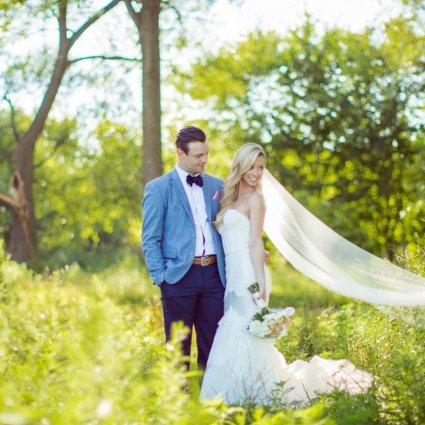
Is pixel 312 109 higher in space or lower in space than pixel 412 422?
higher

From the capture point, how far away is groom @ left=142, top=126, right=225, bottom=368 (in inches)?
217

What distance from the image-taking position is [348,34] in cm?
1556

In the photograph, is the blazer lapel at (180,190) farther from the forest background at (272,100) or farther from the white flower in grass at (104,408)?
the forest background at (272,100)

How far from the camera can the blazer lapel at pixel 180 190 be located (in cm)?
562

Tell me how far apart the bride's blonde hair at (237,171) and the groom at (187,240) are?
0.30 ft

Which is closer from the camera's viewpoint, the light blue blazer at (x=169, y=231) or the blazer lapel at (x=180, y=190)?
the light blue blazer at (x=169, y=231)

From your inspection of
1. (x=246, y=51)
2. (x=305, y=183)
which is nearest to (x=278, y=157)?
(x=305, y=183)

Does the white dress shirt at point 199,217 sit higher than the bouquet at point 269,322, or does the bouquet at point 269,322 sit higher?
the white dress shirt at point 199,217

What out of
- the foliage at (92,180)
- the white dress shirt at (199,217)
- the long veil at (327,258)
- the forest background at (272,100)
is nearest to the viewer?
the white dress shirt at (199,217)

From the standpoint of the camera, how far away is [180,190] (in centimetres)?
566

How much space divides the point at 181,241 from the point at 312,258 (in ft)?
3.99

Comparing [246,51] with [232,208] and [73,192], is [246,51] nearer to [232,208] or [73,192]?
[73,192]

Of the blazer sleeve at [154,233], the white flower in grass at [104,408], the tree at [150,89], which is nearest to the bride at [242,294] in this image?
the blazer sleeve at [154,233]

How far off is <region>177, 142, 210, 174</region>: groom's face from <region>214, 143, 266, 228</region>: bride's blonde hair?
0.72ft
